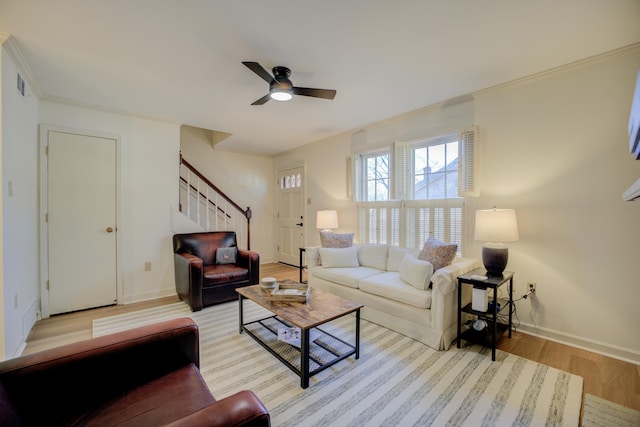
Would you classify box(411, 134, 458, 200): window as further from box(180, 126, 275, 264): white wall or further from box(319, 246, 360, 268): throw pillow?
box(180, 126, 275, 264): white wall

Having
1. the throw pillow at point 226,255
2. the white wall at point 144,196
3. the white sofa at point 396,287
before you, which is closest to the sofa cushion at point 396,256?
the white sofa at point 396,287

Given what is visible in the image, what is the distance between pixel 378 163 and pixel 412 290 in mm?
2048

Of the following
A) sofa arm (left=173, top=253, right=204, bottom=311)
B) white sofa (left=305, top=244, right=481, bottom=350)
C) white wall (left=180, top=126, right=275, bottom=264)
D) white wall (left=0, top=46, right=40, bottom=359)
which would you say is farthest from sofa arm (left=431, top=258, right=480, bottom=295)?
white wall (left=180, top=126, right=275, bottom=264)

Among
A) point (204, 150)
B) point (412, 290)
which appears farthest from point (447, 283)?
point (204, 150)

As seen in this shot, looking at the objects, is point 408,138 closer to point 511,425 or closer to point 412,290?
point 412,290

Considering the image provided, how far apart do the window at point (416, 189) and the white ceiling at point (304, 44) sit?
60 cm

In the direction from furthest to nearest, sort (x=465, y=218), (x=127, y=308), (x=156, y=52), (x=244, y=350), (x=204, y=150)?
(x=204, y=150) < (x=127, y=308) < (x=465, y=218) < (x=244, y=350) < (x=156, y=52)

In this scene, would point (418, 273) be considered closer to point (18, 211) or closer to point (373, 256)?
point (373, 256)

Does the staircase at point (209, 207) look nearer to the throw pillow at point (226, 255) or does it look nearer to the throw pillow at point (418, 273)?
the throw pillow at point (226, 255)

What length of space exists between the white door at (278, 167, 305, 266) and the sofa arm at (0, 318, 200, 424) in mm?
3982

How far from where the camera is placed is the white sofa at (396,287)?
2357 mm

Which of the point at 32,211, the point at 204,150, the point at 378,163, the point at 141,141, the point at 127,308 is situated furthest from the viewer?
the point at 204,150

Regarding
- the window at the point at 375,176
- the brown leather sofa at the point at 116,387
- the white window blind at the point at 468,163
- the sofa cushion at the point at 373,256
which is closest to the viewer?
the brown leather sofa at the point at 116,387

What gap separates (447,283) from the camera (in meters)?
2.31
